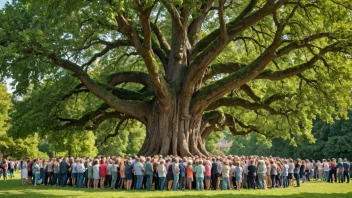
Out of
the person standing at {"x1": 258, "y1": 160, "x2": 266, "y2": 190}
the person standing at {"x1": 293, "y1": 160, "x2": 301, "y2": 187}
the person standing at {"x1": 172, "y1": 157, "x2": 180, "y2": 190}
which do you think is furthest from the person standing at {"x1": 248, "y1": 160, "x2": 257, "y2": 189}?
the person standing at {"x1": 172, "y1": 157, "x2": 180, "y2": 190}

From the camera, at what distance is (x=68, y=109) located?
2898 centimetres

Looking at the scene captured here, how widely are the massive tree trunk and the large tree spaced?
0.06m

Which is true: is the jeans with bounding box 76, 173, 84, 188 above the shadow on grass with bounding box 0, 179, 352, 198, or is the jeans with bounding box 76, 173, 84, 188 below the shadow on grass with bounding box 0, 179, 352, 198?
above

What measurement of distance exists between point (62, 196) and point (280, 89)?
18.7 meters

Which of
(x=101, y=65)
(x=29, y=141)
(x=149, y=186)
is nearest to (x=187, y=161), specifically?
(x=149, y=186)

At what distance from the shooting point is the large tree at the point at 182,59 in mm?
20625

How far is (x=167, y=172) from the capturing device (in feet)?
66.1

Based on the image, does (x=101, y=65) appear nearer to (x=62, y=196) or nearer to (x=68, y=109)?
(x=68, y=109)

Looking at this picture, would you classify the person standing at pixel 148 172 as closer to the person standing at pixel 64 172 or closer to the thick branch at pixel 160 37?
the person standing at pixel 64 172

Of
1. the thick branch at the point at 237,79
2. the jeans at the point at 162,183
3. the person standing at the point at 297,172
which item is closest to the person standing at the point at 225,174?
the jeans at the point at 162,183

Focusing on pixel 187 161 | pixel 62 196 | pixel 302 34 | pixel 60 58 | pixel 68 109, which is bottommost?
pixel 62 196

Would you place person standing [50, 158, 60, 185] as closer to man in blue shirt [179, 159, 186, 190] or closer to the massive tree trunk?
the massive tree trunk

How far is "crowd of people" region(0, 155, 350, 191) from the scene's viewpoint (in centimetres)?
1992

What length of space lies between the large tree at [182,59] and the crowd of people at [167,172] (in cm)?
324
